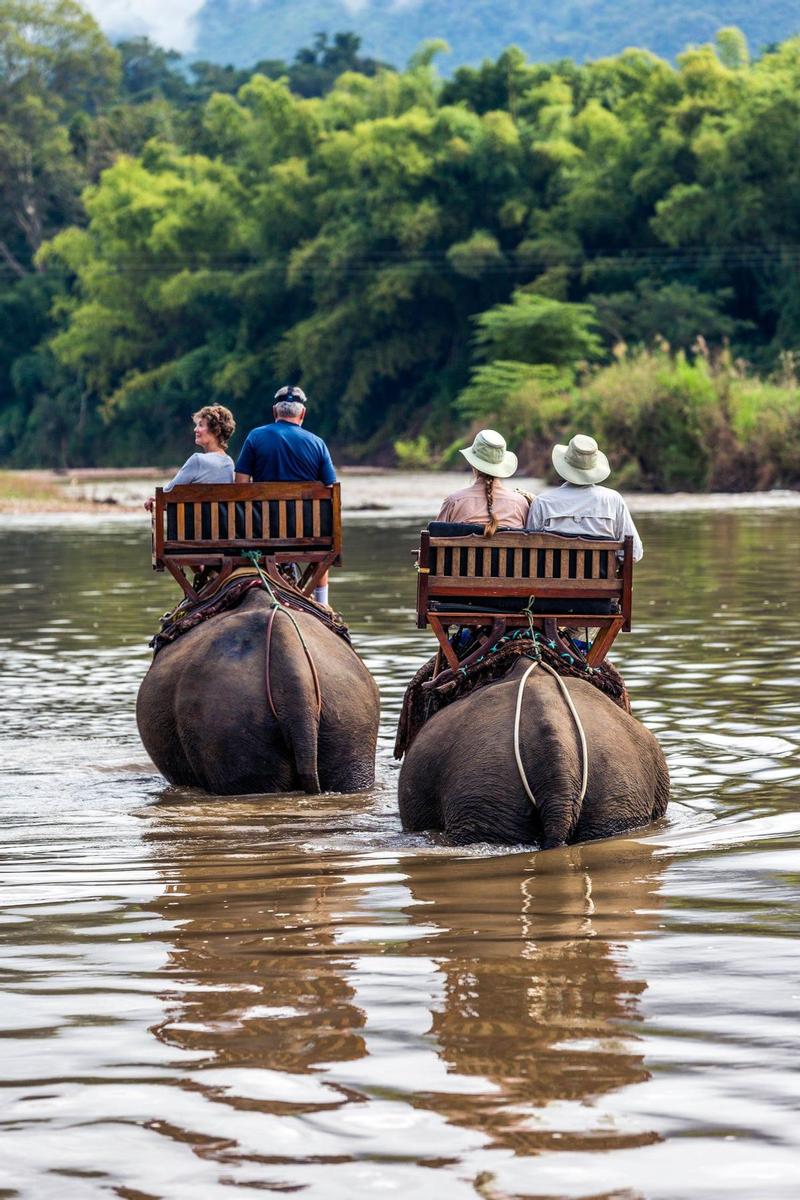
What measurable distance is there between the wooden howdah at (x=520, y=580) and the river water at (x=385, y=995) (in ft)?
3.13

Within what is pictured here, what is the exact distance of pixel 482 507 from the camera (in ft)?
30.0

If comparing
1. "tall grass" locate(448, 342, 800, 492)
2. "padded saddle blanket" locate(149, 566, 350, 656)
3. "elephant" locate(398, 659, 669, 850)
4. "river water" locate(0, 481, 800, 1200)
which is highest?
"tall grass" locate(448, 342, 800, 492)

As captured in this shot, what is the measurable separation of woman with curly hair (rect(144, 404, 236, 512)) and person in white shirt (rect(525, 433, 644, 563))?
215 centimetres

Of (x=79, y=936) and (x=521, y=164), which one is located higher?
(x=521, y=164)

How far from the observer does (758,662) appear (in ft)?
48.8

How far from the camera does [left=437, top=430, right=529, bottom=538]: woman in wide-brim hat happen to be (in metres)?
9.09

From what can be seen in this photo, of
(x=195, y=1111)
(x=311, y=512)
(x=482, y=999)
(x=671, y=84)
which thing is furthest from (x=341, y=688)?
(x=671, y=84)

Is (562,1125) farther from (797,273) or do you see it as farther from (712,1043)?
(797,273)

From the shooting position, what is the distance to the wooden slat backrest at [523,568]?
8.67m

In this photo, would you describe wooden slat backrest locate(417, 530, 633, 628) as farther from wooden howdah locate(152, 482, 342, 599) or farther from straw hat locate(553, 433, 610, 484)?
wooden howdah locate(152, 482, 342, 599)

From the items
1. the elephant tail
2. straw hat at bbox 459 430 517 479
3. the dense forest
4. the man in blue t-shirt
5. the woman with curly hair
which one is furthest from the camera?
the dense forest

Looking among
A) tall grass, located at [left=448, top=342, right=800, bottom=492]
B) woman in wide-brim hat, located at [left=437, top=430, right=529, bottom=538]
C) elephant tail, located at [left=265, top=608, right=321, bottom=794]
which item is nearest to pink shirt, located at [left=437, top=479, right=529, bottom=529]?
woman in wide-brim hat, located at [left=437, top=430, right=529, bottom=538]

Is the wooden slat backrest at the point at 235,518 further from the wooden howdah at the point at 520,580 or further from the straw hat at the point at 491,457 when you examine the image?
the wooden howdah at the point at 520,580

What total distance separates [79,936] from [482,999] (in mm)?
1567
